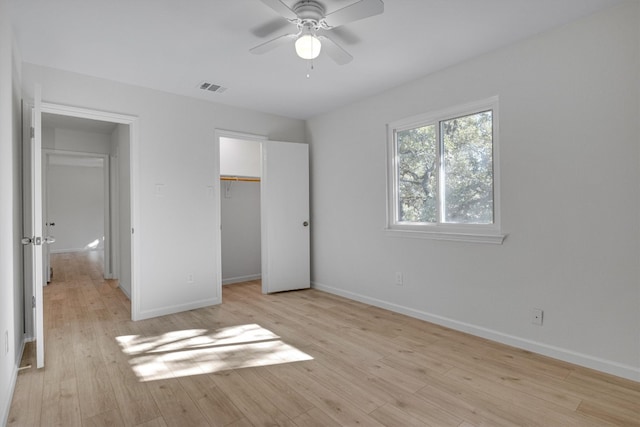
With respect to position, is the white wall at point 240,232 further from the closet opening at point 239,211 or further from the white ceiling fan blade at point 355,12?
the white ceiling fan blade at point 355,12

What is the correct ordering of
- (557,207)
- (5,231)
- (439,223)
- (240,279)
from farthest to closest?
(240,279)
(439,223)
(557,207)
(5,231)

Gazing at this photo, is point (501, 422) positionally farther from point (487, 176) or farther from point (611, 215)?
point (487, 176)

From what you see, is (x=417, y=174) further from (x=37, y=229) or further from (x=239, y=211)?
(x=37, y=229)

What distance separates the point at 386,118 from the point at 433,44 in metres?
1.11

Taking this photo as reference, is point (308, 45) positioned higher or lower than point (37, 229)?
higher

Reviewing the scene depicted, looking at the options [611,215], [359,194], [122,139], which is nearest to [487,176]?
[611,215]

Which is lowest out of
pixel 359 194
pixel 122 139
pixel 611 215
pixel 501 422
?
pixel 501 422

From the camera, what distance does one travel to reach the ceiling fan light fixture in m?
2.23

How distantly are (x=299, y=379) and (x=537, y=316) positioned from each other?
6.12 feet

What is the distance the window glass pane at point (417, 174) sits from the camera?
3.41m

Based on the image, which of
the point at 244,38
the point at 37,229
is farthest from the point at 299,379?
the point at 244,38

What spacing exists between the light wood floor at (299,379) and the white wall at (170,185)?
0.50 m

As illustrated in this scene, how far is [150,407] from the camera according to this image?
1931 mm

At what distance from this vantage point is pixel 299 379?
2.23m
